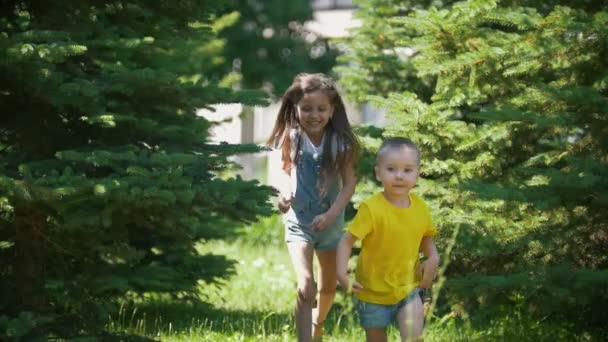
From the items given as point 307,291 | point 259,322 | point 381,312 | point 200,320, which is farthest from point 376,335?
point 200,320

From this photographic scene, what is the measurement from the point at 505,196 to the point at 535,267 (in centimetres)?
40

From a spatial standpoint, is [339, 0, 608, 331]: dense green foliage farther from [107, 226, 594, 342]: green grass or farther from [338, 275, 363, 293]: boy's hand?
[338, 275, 363, 293]: boy's hand

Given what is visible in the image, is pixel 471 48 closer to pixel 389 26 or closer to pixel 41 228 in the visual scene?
pixel 389 26

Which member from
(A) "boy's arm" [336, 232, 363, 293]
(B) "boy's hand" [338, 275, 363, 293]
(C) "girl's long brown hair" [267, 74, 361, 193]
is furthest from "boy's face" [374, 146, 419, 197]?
(C) "girl's long brown hair" [267, 74, 361, 193]

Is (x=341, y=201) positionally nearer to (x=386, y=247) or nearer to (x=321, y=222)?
(x=321, y=222)

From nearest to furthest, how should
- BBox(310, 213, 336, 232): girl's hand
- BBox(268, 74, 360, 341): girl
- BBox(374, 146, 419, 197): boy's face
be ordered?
BBox(374, 146, 419, 197): boy's face < BBox(310, 213, 336, 232): girl's hand < BBox(268, 74, 360, 341): girl

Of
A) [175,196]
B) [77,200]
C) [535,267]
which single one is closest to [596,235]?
[535,267]

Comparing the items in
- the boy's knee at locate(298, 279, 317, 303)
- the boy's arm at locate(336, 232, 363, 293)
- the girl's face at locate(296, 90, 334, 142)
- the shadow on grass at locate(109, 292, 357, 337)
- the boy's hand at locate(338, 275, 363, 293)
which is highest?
the girl's face at locate(296, 90, 334, 142)

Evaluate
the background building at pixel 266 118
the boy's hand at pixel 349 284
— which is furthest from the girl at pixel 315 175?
the background building at pixel 266 118

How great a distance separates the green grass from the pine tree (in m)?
0.57

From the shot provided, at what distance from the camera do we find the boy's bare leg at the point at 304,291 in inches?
198

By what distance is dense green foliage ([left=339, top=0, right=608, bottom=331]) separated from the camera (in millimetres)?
4527

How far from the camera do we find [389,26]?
7.04 m

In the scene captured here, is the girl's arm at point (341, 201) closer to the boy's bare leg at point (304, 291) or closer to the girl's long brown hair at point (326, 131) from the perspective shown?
the girl's long brown hair at point (326, 131)
